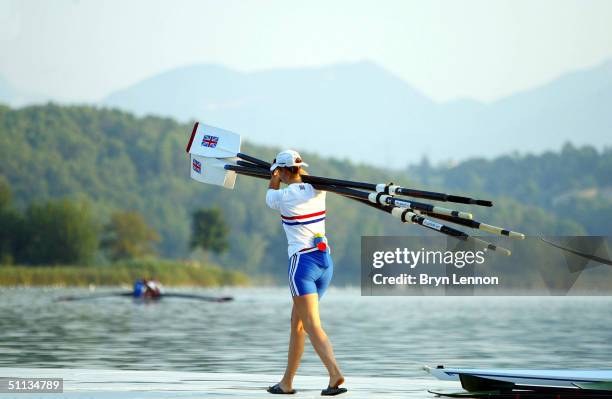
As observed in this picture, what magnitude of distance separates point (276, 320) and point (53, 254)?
80388 mm

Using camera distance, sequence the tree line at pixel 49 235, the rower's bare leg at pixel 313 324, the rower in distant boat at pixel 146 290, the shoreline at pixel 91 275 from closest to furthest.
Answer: the rower's bare leg at pixel 313 324 → the rower in distant boat at pixel 146 290 → the shoreline at pixel 91 275 → the tree line at pixel 49 235

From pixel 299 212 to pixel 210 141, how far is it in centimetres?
240

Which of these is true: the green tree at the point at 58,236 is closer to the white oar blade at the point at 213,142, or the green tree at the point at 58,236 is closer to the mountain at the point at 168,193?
the mountain at the point at 168,193

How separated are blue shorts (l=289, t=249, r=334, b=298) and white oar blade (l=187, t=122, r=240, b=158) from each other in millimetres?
2128

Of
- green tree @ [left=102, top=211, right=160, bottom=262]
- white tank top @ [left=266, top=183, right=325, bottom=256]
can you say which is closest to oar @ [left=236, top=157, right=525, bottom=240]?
white tank top @ [left=266, top=183, right=325, bottom=256]

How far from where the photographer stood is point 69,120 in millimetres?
195625

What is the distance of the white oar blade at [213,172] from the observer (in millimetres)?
12406

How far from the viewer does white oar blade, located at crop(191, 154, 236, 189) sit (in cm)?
1241

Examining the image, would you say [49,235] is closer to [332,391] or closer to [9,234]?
[9,234]

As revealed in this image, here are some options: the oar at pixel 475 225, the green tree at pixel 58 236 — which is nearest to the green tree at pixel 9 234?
the green tree at pixel 58 236

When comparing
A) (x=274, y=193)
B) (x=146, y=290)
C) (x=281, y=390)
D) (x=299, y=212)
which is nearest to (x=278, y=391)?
(x=281, y=390)

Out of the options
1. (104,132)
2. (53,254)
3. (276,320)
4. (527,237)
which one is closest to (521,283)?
(527,237)

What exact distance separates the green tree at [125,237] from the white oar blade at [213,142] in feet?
355

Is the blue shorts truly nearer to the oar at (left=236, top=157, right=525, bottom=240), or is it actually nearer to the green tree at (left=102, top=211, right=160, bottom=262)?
the oar at (left=236, top=157, right=525, bottom=240)
